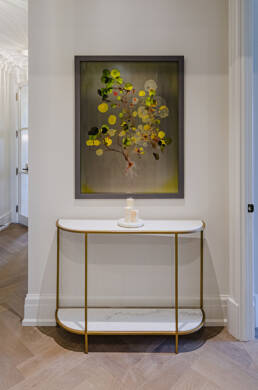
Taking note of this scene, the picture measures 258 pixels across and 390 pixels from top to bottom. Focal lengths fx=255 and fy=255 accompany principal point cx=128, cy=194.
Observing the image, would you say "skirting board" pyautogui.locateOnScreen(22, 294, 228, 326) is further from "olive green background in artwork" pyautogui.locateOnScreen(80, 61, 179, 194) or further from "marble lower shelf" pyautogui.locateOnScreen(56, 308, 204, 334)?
"olive green background in artwork" pyautogui.locateOnScreen(80, 61, 179, 194)

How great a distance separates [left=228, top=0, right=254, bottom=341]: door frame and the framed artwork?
1.09ft

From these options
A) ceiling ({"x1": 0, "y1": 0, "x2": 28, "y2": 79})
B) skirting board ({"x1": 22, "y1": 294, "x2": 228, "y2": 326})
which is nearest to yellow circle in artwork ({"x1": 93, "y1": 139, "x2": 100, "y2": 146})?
skirting board ({"x1": 22, "y1": 294, "x2": 228, "y2": 326})

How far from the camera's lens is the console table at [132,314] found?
1.50 metres

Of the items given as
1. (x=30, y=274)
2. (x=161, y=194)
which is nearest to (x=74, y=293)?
(x=30, y=274)

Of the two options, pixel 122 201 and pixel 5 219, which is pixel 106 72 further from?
pixel 5 219

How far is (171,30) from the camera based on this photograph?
1.73 m

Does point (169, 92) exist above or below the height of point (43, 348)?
above

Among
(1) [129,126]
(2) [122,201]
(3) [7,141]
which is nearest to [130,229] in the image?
(2) [122,201]

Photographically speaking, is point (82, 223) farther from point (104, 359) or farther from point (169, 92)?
point (169, 92)

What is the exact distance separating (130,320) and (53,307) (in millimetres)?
563

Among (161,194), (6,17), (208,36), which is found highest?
(6,17)

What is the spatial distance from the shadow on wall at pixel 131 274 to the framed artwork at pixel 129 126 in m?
0.34

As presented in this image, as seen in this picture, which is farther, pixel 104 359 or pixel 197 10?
pixel 197 10

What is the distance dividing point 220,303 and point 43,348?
1202 mm
